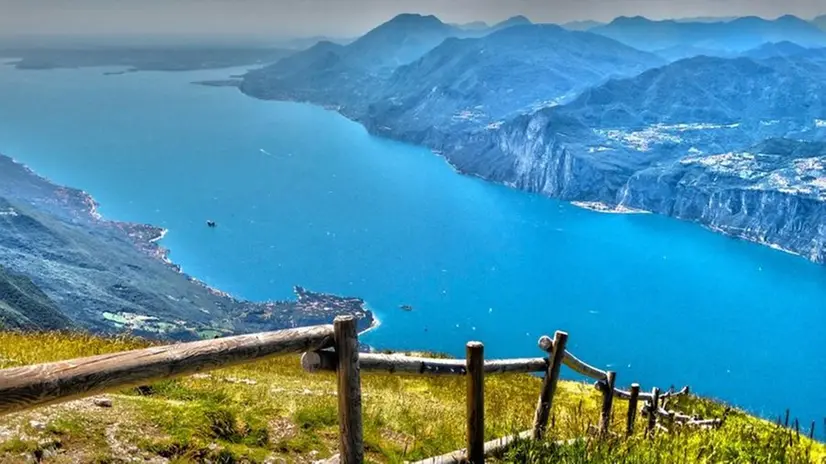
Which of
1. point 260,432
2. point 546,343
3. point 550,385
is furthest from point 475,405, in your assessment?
point 260,432

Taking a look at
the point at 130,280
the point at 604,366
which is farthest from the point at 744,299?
the point at 130,280

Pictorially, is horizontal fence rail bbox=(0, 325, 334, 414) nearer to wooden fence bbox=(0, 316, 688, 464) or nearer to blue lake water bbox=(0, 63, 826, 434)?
wooden fence bbox=(0, 316, 688, 464)

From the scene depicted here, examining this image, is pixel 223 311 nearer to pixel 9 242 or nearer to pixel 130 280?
pixel 130 280

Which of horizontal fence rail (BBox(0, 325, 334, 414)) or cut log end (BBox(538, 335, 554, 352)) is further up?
horizontal fence rail (BBox(0, 325, 334, 414))

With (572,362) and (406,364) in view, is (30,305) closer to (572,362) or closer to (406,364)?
(572,362)

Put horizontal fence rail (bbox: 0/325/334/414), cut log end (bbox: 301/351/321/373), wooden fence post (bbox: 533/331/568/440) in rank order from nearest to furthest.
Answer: horizontal fence rail (bbox: 0/325/334/414) < cut log end (bbox: 301/351/321/373) < wooden fence post (bbox: 533/331/568/440)

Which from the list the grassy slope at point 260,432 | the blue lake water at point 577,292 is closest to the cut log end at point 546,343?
the grassy slope at point 260,432

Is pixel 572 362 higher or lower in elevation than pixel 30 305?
higher

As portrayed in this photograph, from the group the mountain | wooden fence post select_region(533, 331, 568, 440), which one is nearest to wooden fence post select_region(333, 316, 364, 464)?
wooden fence post select_region(533, 331, 568, 440)

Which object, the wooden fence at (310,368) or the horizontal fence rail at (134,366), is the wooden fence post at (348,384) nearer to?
the wooden fence at (310,368)
